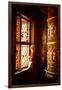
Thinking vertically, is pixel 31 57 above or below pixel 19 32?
below

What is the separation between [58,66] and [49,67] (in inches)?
3.9

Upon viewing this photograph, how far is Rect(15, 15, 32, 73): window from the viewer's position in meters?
2.12

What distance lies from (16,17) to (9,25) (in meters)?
0.10

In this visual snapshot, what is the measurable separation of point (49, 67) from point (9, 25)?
57cm

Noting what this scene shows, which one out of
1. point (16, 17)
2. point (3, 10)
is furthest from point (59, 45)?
point (3, 10)

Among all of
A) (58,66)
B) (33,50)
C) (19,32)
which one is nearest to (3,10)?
(19,32)

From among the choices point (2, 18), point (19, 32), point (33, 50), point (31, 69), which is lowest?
point (31, 69)

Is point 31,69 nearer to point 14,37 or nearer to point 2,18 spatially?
point 14,37

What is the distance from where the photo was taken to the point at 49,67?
2184 millimetres

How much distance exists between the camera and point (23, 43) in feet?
7.02

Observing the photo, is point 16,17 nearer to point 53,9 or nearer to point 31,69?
point 53,9

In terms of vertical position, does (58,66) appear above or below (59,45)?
below

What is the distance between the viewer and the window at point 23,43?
2125 mm

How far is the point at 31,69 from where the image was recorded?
2146 millimetres
